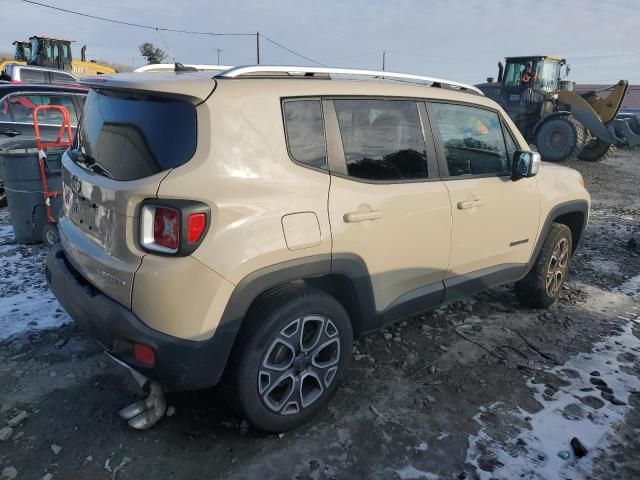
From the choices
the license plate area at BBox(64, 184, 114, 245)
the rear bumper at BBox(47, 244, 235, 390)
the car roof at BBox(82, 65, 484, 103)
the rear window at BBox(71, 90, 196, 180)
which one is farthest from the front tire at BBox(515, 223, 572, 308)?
the license plate area at BBox(64, 184, 114, 245)

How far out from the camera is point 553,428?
2.78 meters

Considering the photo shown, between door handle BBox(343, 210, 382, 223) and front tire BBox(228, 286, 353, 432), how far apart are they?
42 centimetres

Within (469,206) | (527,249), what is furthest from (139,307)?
(527,249)

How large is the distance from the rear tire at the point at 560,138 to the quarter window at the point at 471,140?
37.1 ft

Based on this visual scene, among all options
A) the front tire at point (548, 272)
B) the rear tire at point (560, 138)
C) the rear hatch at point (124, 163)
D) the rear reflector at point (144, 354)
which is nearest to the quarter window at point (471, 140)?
the front tire at point (548, 272)

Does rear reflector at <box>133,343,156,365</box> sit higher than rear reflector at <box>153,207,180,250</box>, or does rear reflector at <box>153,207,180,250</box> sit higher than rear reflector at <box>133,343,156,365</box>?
rear reflector at <box>153,207,180,250</box>

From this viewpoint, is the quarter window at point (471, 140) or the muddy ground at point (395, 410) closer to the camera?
the muddy ground at point (395, 410)

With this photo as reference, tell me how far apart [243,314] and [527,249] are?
2578mm

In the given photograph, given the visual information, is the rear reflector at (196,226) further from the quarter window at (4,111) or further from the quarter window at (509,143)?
the quarter window at (4,111)

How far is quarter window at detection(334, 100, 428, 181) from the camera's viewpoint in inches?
109

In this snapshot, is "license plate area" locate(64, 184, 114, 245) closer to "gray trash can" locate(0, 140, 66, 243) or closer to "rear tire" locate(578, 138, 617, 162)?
"gray trash can" locate(0, 140, 66, 243)

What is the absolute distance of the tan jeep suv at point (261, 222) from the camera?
87.0 inches

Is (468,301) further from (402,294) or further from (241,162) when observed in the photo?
(241,162)

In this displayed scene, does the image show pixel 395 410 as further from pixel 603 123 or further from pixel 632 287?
pixel 603 123
